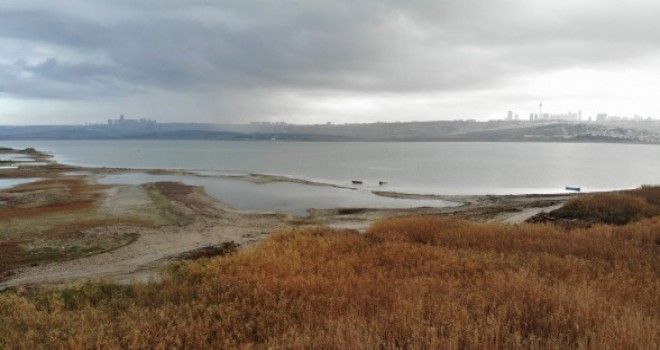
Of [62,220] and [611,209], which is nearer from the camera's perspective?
[611,209]

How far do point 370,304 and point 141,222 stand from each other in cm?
2934

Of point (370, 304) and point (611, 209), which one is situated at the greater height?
point (370, 304)

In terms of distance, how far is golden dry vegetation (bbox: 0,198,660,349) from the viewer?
5.61 m

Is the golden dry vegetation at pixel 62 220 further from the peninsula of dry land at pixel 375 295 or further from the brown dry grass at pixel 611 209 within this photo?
the brown dry grass at pixel 611 209

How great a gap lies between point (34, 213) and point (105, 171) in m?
56.4

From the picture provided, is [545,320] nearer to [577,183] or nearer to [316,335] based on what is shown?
[316,335]

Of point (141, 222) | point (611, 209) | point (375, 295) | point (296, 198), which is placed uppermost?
point (375, 295)

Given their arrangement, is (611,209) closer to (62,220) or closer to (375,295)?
(375,295)

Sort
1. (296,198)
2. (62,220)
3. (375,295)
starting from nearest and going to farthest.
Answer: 1. (375,295)
2. (62,220)
3. (296,198)

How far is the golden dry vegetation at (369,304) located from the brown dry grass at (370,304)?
0.09 ft

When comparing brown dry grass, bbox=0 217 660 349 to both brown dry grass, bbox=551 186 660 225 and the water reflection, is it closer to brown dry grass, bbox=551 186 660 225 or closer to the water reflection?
brown dry grass, bbox=551 186 660 225

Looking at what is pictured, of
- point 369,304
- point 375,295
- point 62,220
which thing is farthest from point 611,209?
point 62,220

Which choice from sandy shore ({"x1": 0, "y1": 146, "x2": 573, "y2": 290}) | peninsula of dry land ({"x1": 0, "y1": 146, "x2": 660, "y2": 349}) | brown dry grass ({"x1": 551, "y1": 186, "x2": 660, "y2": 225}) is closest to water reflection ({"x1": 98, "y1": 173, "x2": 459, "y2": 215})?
sandy shore ({"x1": 0, "y1": 146, "x2": 573, "y2": 290})

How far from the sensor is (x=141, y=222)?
32469mm
